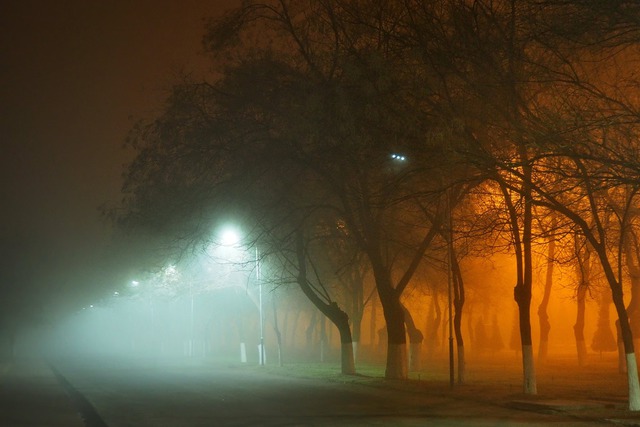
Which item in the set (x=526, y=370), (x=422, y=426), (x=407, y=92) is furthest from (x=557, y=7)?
(x=526, y=370)

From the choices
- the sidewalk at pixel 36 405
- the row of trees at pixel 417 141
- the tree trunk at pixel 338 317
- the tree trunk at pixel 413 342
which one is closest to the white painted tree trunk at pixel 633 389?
the row of trees at pixel 417 141

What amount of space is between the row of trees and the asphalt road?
2.97 m

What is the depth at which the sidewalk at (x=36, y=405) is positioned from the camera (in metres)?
21.6

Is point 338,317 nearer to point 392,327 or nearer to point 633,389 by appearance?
point 392,327

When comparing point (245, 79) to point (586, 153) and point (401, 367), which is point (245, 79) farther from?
point (586, 153)

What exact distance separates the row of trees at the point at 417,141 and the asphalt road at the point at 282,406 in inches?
117

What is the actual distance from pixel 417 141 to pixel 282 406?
26.4 feet

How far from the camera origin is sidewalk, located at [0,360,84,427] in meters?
21.6

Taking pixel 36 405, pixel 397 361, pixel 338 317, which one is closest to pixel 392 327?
pixel 397 361

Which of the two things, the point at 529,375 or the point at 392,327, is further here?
the point at 392,327

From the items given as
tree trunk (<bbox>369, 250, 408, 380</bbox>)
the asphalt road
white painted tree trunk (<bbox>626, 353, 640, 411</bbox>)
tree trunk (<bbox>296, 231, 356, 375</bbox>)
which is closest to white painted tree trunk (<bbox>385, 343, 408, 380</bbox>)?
tree trunk (<bbox>369, 250, 408, 380</bbox>)

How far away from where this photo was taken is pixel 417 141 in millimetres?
21766

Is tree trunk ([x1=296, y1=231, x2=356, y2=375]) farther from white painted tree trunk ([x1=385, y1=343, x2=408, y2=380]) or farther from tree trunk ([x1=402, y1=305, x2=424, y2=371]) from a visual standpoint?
white painted tree trunk ([x1=385, y1=343, x2=408, y2=380])

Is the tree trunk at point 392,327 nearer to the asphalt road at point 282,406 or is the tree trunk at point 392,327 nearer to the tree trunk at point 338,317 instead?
the asphalt road at point 282,406
